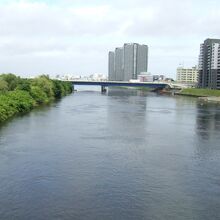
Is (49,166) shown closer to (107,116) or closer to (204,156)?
(204,156)

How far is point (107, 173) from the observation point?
1252 cm

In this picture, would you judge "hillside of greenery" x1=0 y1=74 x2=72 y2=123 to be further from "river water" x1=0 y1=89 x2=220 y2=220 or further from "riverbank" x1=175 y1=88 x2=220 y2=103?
"riverbank" x1=175 y1=88 x2=220 y2=103

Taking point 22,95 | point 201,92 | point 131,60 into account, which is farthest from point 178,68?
point 22,95

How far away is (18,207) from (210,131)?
14.3 m

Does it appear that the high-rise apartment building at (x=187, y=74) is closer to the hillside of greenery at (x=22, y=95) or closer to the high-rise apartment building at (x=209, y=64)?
the high-rise apartment building at (x=209, y=64)

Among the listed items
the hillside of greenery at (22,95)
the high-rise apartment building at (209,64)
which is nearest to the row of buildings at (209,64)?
the high-rise apartment building at (209,64)

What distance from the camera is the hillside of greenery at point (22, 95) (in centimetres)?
2575

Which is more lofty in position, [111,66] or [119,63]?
[119,63]

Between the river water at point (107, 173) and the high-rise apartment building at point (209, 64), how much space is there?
151 ft

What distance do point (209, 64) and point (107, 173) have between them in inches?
2364

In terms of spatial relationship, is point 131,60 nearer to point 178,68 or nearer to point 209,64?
point 178,68

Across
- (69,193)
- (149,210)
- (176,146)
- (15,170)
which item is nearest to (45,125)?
(176,146)

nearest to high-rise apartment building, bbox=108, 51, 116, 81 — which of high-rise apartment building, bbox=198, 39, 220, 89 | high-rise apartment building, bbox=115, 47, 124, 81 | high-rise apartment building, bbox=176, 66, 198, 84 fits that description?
high-rise apartment building, bbox=115, 47, 124, 81

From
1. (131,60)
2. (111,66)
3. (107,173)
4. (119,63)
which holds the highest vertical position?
(131,60)
